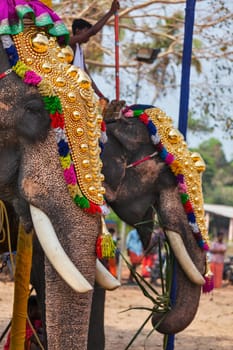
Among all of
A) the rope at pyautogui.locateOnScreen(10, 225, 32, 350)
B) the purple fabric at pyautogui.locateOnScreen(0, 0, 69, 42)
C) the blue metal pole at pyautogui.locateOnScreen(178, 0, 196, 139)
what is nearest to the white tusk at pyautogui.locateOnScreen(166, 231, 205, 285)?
the blue metal pole at pyautogui.locateOnScreen(178, 0, 196, 139)

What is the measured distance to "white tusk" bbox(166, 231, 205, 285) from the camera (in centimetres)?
569

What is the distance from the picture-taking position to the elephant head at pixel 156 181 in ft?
19.4

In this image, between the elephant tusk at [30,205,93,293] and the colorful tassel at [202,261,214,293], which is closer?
the elephant tusk at [30,205,93,293]

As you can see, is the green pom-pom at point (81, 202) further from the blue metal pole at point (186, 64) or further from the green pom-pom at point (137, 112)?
the green pom-pom at point (137, 112)

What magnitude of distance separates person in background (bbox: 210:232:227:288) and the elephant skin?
13.2 metres

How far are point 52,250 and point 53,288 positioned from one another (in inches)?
6.9

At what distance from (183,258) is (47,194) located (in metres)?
2.02

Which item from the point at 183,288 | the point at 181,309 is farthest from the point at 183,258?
the point at 181,309

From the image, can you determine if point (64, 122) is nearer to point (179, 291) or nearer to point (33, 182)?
point (33, 182)

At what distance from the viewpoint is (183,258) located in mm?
5758

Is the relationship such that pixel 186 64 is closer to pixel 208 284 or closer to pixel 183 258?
pixel 183 258

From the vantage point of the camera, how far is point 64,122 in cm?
403

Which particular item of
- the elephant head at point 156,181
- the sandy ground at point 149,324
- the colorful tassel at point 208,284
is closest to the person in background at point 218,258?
the sandy ground at point 149,324

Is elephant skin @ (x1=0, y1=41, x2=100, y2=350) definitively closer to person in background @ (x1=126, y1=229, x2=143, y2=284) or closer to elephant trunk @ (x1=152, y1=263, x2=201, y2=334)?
elephant trunk @ (x1=152, y1=263, x2=201, y2=334)
